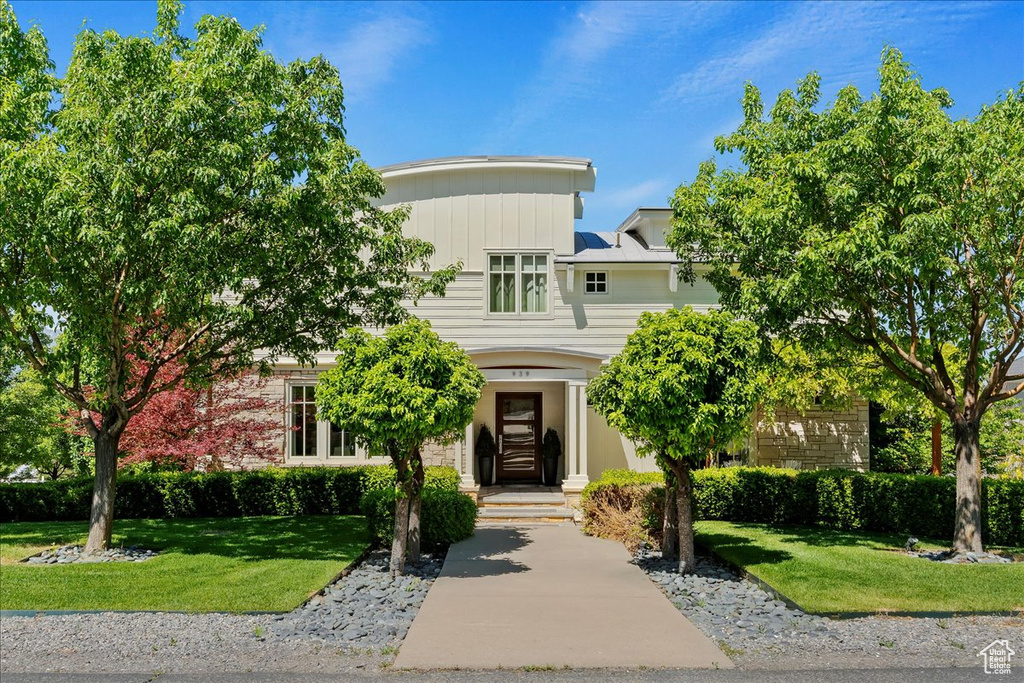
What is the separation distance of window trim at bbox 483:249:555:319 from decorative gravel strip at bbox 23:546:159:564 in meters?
8.68

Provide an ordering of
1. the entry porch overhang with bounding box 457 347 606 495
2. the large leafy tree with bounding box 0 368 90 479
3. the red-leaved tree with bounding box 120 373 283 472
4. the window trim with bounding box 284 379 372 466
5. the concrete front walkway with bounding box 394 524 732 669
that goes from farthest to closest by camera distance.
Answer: the window trim with bounding box 284 379 372 466 < the large leafy tree with bounding box 0 368 90 479 < the entry porch overhang with bounding box 457 347 606 495 < the red-leaved tree with bounding box 120 373 283 472 < the concrete front walkway with bounding box 394 524 732 669

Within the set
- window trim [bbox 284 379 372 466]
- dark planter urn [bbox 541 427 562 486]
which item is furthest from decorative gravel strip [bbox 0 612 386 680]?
dark planter urn [bbox 541 427 562 486]

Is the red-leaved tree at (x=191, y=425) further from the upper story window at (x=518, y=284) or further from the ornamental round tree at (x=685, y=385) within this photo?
the ornamental round tree at (x=685, y=385)

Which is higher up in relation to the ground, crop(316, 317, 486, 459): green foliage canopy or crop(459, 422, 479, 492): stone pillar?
crop(316, 317, 486, 459): green foliage canopy

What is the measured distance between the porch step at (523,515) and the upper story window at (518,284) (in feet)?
15.0

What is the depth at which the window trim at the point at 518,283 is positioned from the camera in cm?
1725

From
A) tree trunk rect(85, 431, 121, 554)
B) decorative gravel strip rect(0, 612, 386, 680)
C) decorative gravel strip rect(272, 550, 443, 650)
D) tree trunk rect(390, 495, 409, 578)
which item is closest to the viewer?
decorative gravel strip rect(0, 612, 386, 680)

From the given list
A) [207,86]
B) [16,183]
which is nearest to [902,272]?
[207,86]

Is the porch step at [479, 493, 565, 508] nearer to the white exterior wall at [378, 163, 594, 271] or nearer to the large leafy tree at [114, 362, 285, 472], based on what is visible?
the large leafy tree at [114, 362, 285, 472]

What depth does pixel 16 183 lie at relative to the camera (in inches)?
353

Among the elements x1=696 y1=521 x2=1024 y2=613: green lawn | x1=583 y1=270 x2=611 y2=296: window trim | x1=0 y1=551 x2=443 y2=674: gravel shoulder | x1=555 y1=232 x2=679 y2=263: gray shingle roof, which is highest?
x1=555 y1=232 x2=679 y2=263: gray shingle roof

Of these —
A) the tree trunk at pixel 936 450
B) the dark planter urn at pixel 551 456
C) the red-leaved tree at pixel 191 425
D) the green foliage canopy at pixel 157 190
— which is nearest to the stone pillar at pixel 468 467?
the dark planter urn at pixel 551 456

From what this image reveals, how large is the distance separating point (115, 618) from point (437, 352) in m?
4.62

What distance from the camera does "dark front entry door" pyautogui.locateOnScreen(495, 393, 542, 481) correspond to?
18391 millimetres
